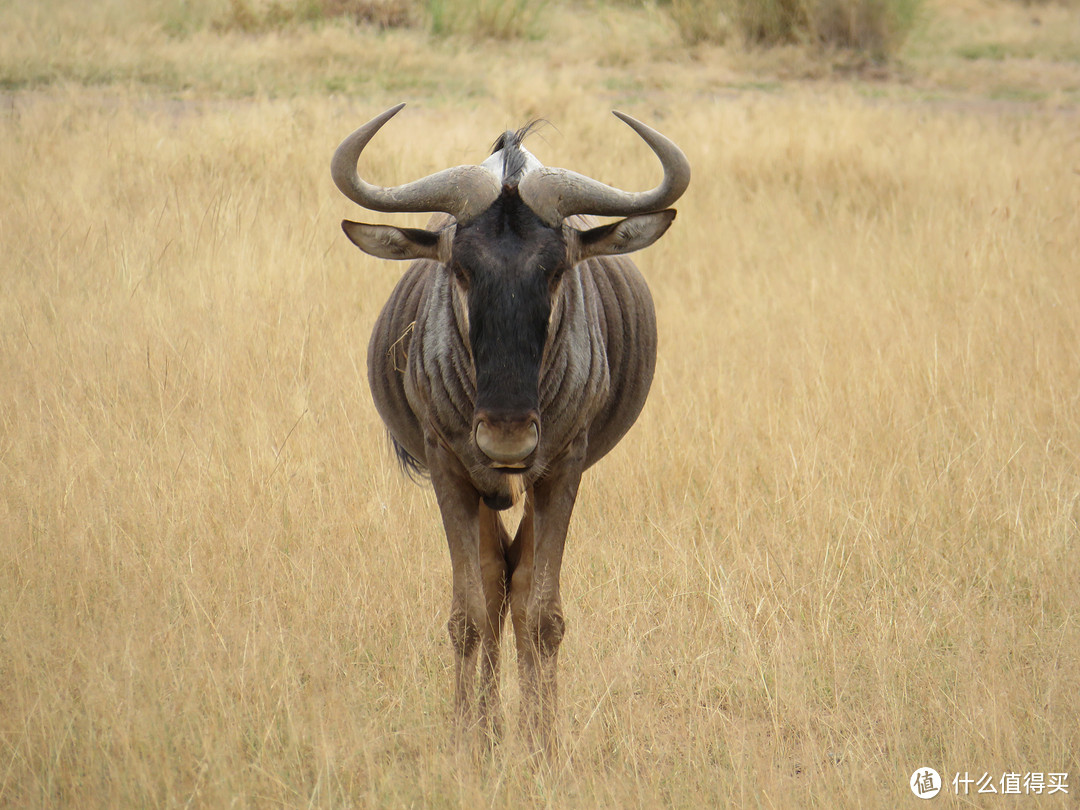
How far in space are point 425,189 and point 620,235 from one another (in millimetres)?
557

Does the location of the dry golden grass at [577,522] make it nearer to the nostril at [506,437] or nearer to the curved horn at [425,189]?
the nostril at [506,437]

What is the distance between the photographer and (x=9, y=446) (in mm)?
4305

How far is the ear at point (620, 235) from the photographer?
114 inches

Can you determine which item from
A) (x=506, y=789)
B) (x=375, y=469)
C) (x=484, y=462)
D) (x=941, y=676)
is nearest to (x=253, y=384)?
(x=375, y=469)

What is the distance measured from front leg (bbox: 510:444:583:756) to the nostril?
0.58 meters

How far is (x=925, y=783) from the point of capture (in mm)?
2664

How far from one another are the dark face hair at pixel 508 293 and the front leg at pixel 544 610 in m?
0.56

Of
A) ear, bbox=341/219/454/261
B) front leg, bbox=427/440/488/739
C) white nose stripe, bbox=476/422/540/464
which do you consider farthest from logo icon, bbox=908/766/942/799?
ear, bbox=341/219/454/261

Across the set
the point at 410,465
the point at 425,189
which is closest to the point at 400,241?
the point at 425,189

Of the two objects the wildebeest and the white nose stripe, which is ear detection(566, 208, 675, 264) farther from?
the white nose stripe

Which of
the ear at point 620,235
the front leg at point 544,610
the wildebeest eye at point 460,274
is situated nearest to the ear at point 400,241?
the wildebeest eye at point 460,274

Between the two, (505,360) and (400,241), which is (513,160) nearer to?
(400,241)

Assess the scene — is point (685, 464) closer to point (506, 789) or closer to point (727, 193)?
point (506, 789)

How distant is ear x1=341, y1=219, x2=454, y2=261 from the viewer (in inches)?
114
